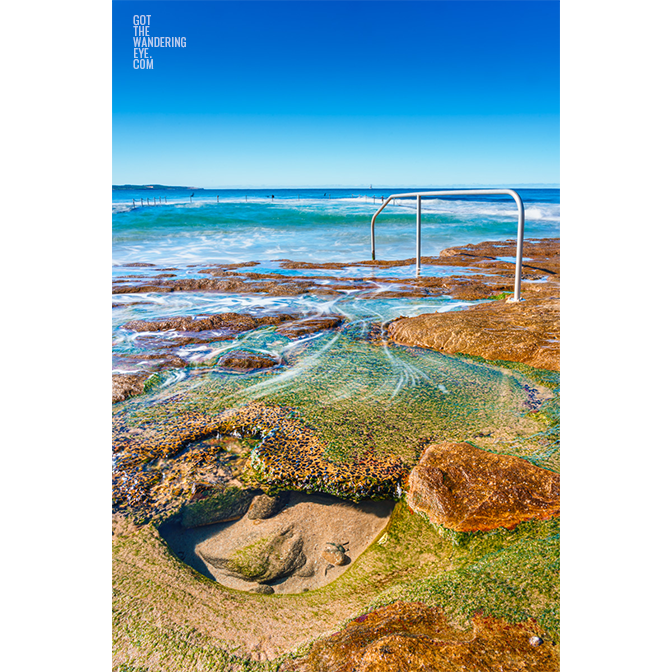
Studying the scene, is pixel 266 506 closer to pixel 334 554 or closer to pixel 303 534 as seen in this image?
pixel 303 534

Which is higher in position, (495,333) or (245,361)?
(495,333)

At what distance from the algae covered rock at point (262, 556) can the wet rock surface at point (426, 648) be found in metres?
0.49

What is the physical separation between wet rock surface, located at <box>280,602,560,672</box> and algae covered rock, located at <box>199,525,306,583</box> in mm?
491

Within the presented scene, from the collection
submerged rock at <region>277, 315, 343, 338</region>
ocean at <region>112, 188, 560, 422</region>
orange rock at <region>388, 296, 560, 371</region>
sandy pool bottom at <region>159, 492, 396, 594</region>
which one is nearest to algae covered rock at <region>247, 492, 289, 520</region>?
sandy pool bottom at <region>159, 492, 396, 594</region>

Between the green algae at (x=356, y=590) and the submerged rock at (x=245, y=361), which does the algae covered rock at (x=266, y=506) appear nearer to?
the green algae at (x=356, y=590)

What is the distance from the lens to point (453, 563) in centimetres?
162

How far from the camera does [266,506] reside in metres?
1.99

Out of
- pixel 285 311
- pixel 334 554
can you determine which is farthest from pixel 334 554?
pixel 285 311

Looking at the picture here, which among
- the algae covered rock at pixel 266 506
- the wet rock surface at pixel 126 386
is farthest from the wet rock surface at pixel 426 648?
the wet rock surface at pixel 126 386

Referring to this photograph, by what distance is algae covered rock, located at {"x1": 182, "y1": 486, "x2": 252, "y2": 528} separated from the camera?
1953 mm

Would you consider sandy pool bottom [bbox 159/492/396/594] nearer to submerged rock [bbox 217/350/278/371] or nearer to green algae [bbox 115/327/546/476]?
green algae [bbox 115/327/546/476]

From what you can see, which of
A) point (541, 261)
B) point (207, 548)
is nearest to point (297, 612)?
point (207, 548)

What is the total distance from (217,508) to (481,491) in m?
1.14

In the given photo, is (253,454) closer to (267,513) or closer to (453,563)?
(267,513)
